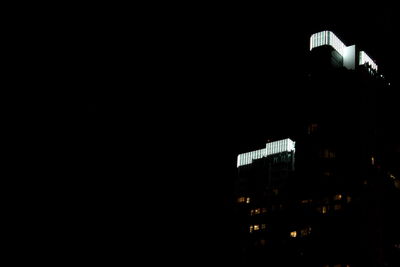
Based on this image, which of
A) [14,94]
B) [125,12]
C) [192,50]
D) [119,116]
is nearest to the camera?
[14,94]

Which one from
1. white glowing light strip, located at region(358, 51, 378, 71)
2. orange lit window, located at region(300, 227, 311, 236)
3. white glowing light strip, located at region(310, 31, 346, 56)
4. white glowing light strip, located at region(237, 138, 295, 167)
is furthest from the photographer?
white glowing light strip, located at region(237, 138, 295, 167)

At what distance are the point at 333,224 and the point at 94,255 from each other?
7044 centimetres

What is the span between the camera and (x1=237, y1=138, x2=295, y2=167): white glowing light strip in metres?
95.6

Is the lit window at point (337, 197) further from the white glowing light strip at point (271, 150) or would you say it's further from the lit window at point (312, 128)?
the white glowing light strip at point (271, 150)

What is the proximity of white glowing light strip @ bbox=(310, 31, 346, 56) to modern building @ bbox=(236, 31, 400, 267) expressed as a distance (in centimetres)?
19

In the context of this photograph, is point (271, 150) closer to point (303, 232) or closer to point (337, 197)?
point (303, 232)

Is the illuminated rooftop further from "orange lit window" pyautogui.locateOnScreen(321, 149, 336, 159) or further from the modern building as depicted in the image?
"orange lit window" pyautogui.locateOnScreen(321, 149, 336, 159)

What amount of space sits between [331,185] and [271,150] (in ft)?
83.6

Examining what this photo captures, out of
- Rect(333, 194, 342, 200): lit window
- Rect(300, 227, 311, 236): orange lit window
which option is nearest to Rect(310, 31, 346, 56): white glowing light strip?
Rect(333, 194, 342, 200): lit window

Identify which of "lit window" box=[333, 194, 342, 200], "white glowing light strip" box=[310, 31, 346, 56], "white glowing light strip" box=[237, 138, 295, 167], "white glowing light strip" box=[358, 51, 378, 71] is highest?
"white glowing light strip" box=[310, 31, 346, 56]

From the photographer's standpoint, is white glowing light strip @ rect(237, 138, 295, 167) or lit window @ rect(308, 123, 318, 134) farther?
white glowing light strip @ rect(237, 138, 295, 167)

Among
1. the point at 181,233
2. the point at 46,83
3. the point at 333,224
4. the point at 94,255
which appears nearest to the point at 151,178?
the point at 181,233

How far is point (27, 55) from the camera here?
600 cm

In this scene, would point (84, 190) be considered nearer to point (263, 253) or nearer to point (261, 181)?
point (263, 253)
